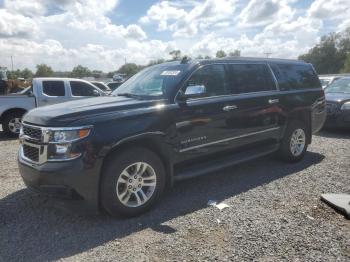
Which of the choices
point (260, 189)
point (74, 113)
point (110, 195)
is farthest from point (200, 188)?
point (74, 113)

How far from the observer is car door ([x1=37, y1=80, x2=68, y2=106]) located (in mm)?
10516

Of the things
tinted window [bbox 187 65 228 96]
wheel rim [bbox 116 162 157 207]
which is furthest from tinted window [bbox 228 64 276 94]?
wheel rim [bbox 116 162 157 207]

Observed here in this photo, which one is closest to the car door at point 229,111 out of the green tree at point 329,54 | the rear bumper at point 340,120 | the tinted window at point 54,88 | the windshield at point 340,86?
the rear bumper at point 340,120

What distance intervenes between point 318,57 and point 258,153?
8806 centimetres

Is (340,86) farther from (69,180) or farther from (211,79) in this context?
(69,180)

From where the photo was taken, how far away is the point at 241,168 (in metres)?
6.35

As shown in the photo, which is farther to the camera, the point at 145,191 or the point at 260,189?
the point at 260,189

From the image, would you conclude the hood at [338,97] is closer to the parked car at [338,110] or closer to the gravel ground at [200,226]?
the parked car at [338,110]

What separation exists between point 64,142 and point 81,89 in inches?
302

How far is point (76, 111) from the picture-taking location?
401cm

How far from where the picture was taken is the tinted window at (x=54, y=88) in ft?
35.0

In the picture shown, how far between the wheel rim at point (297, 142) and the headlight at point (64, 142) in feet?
13.5

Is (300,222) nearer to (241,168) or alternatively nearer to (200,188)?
(200,188)

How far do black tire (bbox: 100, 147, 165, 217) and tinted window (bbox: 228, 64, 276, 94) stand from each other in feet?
5.80
